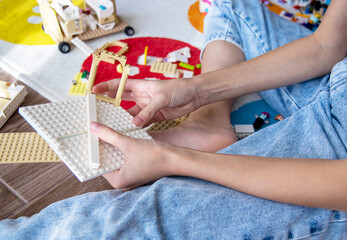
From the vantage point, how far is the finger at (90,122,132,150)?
62 cm

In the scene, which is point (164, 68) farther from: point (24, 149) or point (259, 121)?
point (24, 149)

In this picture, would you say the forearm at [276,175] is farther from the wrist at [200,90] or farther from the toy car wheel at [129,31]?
the toy car wheel at [129,31]

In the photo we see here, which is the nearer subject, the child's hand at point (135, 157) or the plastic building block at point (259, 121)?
the child's hand at point (135, 157)

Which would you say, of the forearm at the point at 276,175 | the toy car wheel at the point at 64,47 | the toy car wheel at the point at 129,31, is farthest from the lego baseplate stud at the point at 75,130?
the toy car wheel at the point at 129,31

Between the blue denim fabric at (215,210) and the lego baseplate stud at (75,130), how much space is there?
6cm

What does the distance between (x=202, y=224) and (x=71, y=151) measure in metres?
0.29

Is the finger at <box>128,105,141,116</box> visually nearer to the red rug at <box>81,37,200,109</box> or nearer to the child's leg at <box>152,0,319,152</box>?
the child's leg at <box>152,0,319,152</box>

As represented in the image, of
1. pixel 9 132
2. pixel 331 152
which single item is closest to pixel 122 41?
pixel 9 132

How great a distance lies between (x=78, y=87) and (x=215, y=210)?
0.74 metres

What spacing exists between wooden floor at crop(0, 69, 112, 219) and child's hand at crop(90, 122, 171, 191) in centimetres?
26

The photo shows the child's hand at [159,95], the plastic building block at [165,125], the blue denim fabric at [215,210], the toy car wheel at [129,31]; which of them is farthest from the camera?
the toy car wheel at [129,31]

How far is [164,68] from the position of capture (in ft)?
3.97

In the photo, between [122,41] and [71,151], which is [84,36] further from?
[71,151]

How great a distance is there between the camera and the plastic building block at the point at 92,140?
0.60 m
